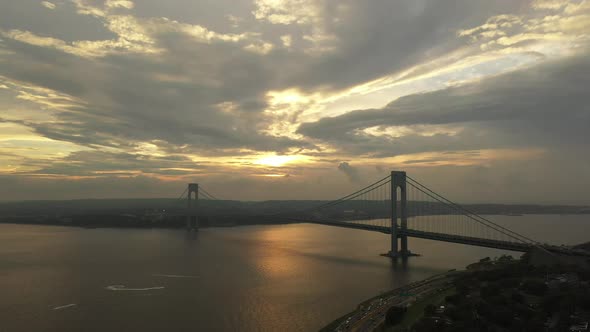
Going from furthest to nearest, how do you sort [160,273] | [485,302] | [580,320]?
[160,273] → [485,302] → [580,320]

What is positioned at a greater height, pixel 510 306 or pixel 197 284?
pixel 510 306

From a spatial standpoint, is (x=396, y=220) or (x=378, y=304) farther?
(x=396, y=220)

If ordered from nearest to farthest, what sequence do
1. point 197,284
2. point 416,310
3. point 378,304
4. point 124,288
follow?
point 416,310 < point 378,304 < point 124,288 < point 197,284

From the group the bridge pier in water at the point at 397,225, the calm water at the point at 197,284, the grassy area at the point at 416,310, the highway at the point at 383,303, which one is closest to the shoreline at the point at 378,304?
the highway at the point at 383,303

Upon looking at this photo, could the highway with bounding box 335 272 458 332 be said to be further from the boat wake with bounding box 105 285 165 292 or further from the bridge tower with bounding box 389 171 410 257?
the boat wake with bounding box 105 285 165 292

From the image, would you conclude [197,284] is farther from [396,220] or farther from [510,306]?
[396,220]

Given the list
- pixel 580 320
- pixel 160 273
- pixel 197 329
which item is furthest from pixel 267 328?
pixel 160 273

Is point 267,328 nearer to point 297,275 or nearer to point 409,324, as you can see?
point 409,324

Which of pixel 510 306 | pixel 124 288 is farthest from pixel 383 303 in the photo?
pixel 124 288
